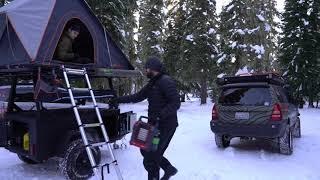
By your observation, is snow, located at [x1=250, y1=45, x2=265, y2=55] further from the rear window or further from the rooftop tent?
the rooftop tent

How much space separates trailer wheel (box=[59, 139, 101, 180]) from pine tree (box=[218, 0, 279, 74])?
2122 centimetres

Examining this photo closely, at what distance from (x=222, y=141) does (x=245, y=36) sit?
1792 centimetres

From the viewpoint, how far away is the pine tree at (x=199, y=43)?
2998 centimetres

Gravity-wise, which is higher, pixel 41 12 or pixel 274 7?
pixel 274 7

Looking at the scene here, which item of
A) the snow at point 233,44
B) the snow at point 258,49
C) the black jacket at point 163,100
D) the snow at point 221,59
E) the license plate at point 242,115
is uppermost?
the snow at point 233,44

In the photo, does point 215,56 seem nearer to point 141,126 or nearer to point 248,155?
point 248,155

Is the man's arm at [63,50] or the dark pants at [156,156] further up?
the man's arm at [63,50]

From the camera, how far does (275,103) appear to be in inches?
Answer: 378

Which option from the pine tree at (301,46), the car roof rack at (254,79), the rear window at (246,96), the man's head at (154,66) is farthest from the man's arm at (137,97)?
the pine tree at (301,46)

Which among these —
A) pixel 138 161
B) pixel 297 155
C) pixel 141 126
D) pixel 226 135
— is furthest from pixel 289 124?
pixel 141 126

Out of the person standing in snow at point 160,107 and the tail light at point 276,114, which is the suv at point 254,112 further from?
the person standing in snow at point 160,107

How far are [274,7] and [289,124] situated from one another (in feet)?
118

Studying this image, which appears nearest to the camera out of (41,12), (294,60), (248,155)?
(41,12)

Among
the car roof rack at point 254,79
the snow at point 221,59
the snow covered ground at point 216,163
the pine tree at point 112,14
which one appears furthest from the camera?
the snow at point 221,59
